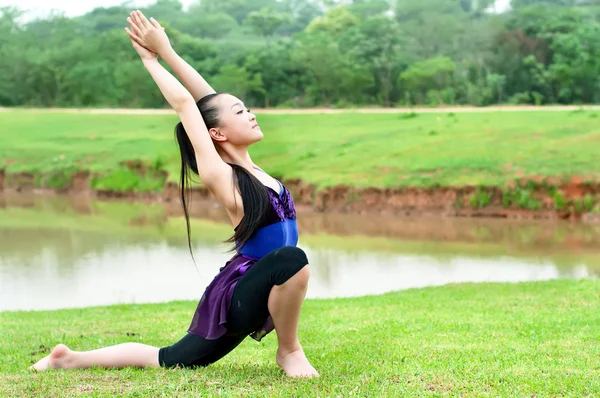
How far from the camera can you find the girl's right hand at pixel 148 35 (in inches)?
178

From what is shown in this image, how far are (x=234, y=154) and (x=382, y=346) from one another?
1.86m

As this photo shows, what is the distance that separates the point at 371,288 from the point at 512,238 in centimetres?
650

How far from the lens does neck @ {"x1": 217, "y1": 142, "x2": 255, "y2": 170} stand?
14.8 ft

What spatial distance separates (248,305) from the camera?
4195 millimetres

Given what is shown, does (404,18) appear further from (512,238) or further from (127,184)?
(512,238)

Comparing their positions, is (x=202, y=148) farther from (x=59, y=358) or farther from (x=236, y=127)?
(x=59, y=358)

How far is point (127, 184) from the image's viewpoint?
2656cm

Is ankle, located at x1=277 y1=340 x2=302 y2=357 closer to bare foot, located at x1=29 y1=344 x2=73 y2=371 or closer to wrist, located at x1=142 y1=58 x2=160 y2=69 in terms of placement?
bare foot, located at x1=29 y1=344 x2=73 y2=371

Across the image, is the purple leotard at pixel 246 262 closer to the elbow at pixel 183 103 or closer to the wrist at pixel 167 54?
the elbow at pixel 183 103

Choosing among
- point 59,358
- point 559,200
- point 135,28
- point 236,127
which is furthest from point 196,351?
point 559,200

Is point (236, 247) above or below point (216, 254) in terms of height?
above

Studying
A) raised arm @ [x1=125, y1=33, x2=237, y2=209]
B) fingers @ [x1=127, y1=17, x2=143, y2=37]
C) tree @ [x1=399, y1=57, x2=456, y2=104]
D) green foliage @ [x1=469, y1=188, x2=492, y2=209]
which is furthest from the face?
tree @ [x1=399, y1=57, x2=456, y2=104]

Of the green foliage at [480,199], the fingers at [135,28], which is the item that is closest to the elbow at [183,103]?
the fingers at [135,28]

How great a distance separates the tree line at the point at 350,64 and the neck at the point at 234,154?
1319 inches
